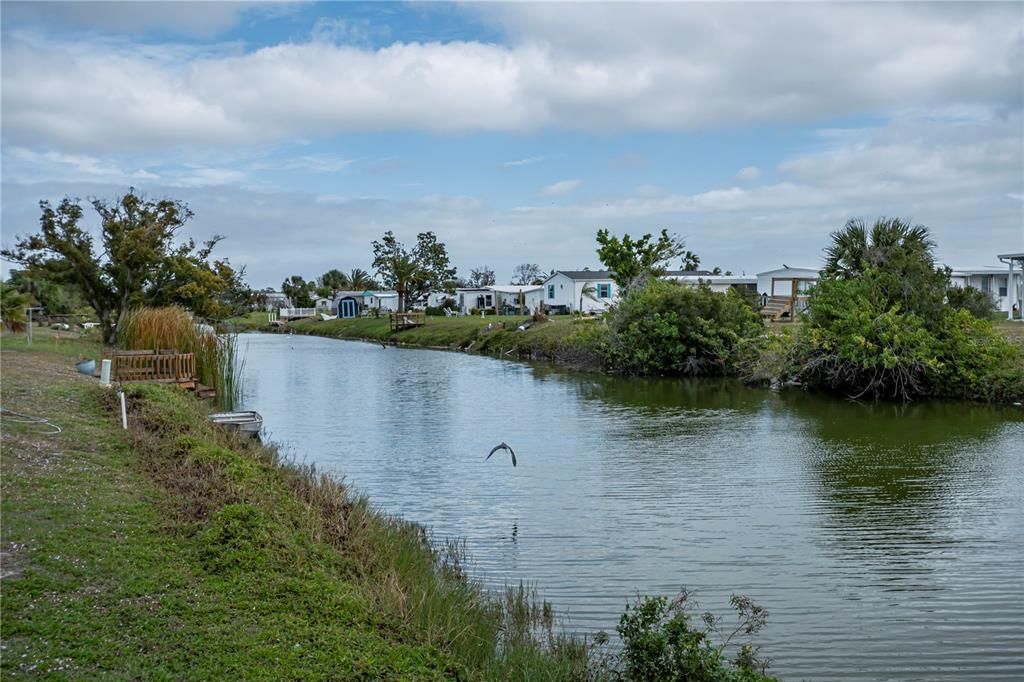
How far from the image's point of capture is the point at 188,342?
25.1 m

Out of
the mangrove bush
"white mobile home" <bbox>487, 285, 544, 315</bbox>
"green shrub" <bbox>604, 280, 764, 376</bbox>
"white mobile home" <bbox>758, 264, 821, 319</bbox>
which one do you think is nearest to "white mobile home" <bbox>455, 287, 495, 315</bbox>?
"white mobile home" <bbox>487, 285, 544, 315</bbox>

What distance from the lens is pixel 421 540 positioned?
37.0 ft

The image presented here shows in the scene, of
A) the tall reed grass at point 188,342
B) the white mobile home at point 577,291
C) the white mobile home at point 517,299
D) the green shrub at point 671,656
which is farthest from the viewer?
the white mobile home at point 517,299

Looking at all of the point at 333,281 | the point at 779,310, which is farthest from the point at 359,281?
the point at 779,310

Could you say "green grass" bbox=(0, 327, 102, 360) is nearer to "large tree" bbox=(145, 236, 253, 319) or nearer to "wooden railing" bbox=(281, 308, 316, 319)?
"large tree" bbox=(145, 236, 253, 319)

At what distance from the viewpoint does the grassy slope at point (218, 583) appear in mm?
6340

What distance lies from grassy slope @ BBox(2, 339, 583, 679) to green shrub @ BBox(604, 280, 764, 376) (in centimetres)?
2797

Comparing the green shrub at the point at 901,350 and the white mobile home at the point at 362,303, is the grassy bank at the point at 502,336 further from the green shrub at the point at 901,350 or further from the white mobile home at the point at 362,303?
the green shrub at the point at 901,350

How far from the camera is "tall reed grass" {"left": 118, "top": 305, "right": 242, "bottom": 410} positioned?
990 inches

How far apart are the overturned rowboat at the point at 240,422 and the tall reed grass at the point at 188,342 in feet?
19.3

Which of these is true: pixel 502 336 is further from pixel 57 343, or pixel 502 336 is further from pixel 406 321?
pixel 57 343

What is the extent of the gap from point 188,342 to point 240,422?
777 centimetres

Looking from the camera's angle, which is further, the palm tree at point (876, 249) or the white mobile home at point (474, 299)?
the white mobile home at point (474, 299)

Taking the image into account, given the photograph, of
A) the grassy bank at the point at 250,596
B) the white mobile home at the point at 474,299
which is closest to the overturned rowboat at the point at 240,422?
the grassy bank at the point at 250,596
